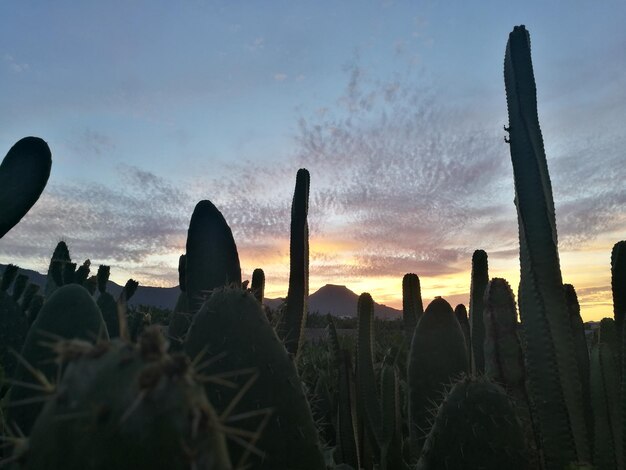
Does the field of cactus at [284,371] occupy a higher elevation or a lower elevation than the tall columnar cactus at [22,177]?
lower

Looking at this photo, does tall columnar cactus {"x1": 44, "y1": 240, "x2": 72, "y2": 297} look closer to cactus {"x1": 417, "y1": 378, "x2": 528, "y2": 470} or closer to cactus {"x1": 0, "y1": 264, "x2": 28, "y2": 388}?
cactus {"x1": 0, "y1": 264, "x2": 28, "y2": 388}

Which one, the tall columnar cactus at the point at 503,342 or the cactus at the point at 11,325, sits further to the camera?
the cactus at the point at 11,325

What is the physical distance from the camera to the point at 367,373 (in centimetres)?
286

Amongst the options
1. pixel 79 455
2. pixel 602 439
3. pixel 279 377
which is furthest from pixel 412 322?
pixel 79 455

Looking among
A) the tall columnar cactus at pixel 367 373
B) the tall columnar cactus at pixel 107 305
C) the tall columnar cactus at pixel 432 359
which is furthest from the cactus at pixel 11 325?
the tall columnar cactus at pixel 432 359

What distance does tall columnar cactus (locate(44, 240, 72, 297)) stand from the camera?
2.95 metres

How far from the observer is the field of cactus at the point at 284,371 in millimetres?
821

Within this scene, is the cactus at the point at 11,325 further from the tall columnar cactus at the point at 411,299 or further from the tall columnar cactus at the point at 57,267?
the tall columnar cactus at the point at 411,299

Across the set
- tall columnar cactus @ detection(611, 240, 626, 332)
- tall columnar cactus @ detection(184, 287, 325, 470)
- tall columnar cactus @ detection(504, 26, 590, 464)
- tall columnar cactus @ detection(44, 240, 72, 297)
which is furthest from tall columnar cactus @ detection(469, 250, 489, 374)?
tall columnar cactus @ detection(44, 240, 72, 297)

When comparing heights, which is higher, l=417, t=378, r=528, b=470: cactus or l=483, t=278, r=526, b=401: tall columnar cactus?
l=483, t=278, r=526, b=401: tall columnar cactus

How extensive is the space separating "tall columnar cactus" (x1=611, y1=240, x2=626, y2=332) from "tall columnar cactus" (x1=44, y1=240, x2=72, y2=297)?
259 centimetres

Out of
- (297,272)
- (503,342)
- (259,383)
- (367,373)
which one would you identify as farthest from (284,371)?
(367,373)

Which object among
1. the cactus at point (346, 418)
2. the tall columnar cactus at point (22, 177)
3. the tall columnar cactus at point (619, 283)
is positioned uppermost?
the tall columnar cactus at point (22, 177)

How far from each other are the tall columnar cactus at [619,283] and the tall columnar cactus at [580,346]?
9.0 inches
